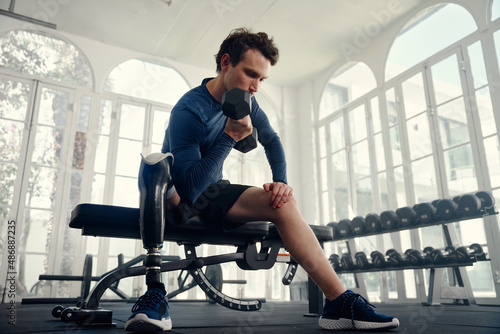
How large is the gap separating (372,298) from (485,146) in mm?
1897

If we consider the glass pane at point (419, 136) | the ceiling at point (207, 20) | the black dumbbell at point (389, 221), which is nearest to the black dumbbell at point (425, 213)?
the black dumbbell at point (389, 221)

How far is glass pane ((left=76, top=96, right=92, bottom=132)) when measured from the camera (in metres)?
4.41

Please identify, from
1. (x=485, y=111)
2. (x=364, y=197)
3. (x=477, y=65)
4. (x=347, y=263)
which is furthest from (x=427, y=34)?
(x=347, y=263)

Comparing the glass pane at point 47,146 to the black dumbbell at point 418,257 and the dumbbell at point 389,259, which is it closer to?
the dumbbell at point 389,259

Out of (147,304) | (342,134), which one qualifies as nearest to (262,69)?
(147,304)

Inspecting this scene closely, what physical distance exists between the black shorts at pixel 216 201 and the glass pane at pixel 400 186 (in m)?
3.32

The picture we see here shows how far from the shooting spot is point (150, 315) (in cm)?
91

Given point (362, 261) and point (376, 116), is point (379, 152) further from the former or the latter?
point (362, 261)

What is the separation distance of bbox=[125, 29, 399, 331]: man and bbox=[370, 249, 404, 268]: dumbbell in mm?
2350

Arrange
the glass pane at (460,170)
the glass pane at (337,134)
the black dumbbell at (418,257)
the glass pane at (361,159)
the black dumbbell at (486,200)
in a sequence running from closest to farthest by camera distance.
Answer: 1. the black dumbbell at (486,200)
2. the black dumbbell at (418,257)
3. the glass pane at (460,170)
4. the glass pane at (361,159)
5. the glass pane at (337,134)

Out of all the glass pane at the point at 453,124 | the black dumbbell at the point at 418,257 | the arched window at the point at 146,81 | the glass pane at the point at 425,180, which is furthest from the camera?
the arched window at the point at 146,81

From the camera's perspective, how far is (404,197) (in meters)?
4.11

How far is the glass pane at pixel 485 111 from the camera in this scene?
335 centimetres

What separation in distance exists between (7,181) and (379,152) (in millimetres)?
3837
